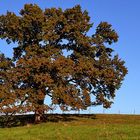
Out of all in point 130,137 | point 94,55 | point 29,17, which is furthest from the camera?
point 94,55

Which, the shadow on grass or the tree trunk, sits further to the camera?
the shadow on grass

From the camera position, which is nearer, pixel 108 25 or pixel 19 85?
pixel 19 85

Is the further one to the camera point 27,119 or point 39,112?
point 27,119

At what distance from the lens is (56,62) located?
177ft

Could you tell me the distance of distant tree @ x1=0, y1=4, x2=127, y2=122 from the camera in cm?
5431

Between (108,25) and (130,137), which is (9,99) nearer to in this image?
(108,25)

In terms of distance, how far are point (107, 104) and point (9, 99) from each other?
13.4 m

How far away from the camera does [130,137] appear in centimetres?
3003

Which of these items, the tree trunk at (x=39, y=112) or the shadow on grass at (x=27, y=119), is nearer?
the tree trunk at (x=39, y=112)

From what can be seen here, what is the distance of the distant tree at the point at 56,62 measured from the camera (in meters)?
54.3

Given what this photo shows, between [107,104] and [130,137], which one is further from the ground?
[107,104]

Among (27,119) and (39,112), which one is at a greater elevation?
(39,112)

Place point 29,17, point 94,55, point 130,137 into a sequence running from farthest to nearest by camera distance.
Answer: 1. point 94,55
2. point 29,17
3. point 130,137

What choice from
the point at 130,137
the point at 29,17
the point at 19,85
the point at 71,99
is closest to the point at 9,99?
the point at 19,85
